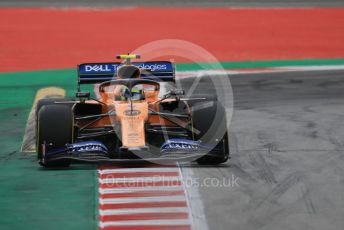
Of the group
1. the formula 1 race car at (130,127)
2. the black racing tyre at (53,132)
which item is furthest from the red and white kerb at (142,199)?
the black racing tyre at (53,132)

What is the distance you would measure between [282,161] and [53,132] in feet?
12.8

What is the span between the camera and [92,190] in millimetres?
13539

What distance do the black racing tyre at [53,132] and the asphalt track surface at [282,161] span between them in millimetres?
2160

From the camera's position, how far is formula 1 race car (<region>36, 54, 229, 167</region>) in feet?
47.5

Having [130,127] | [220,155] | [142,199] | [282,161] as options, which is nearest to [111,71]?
[130,127]

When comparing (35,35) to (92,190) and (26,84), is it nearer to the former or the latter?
(26,84)

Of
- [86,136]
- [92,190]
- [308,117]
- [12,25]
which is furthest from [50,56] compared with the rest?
[92,190]

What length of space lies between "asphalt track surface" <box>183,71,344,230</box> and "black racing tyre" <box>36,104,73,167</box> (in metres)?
2.16

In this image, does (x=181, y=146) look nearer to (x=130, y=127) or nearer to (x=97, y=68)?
(x=130, y=127)

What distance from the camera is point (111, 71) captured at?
1730cm

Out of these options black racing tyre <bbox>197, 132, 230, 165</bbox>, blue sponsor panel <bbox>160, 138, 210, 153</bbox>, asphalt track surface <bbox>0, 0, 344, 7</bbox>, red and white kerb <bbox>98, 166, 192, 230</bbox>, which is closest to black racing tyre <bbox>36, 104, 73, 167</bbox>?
red and white kerb <bbox>98, 166, 192, 230</bbox>

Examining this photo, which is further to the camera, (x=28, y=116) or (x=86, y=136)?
(x=28, y=116)

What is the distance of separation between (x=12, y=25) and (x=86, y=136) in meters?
18.9

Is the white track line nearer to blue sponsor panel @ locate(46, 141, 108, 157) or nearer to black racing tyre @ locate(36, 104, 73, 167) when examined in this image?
blue sponsor panel @ locate(46, 141, 108, 157)
